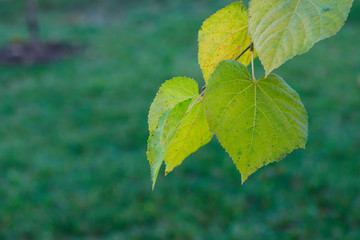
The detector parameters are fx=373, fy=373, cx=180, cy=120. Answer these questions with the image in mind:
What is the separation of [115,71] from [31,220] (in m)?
3.44

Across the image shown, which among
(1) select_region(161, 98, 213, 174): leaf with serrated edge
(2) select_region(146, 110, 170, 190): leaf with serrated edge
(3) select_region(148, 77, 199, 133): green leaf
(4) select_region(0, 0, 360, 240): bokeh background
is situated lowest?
(4) select_region(0, 0, 360, 240): bokeh background

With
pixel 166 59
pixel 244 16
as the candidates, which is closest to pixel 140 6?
pixel 166 59

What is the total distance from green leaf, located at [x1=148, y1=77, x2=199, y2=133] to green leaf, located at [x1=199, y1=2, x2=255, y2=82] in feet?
0.20

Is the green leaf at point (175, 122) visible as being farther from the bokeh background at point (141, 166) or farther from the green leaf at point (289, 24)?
the bokeh background at point (141, 166)

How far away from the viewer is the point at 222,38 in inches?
18.4

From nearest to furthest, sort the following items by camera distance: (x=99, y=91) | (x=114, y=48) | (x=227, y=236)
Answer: (x=227, y=236) < (x=99, y=91) < (x=114, y=48)

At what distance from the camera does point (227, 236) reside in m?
2.61

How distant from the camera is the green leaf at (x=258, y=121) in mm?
379

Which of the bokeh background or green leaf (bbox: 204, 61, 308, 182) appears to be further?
the bokeh background

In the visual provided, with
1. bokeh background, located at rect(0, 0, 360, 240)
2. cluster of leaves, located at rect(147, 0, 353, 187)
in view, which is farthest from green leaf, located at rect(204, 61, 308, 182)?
bokeh background, located at rect(0, 0, 360, 240)

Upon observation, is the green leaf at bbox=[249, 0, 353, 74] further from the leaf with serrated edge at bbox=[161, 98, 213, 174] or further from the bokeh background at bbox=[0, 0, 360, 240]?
the bokeh background at bbox=[0, 0, 360, 240]

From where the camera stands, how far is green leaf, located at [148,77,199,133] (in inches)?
16.4

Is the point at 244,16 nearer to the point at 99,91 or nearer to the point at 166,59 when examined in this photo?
the point at 99,91

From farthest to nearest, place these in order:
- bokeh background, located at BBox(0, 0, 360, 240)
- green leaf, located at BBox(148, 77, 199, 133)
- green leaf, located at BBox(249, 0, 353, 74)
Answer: bokeh background, located at BBox(0, 0, 360, 240) → green leaf, located at BBox(148, 77, 199, 133) → green leaf, located at BBox(249, 0, 353, 74)
